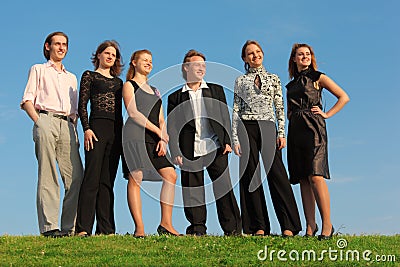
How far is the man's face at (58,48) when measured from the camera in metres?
12.1

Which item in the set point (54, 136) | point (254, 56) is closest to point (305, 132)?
point (254, 56)

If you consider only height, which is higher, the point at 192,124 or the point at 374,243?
the point at 192,124

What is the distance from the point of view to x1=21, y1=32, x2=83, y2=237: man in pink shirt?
11.6 m

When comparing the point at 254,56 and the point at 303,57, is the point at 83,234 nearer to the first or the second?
the point at 254,56

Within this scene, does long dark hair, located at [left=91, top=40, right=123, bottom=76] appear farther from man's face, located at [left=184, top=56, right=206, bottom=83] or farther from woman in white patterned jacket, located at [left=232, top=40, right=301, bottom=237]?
woman in white patterned jacket, located at [left=232, top=40, right=301, bottom=237]

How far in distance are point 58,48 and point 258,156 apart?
3997mm

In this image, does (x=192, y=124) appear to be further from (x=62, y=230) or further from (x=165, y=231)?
(x=62, y=230)

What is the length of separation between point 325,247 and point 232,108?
292 centimetres

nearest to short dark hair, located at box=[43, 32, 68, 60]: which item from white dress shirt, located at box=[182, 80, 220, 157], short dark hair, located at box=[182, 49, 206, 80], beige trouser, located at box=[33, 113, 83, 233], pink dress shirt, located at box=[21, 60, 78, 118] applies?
pink dress shirt, located at box=[21, 60, 78, 118]

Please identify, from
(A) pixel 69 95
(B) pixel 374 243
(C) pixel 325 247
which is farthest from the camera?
(A) pixel 69 95

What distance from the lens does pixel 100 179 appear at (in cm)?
1164

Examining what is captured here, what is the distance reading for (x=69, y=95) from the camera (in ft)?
39.3

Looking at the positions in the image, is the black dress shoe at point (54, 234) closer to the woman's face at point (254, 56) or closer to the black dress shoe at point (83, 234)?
the black dress shoe at point (83, 234)

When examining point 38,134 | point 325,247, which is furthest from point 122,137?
point 325,247
